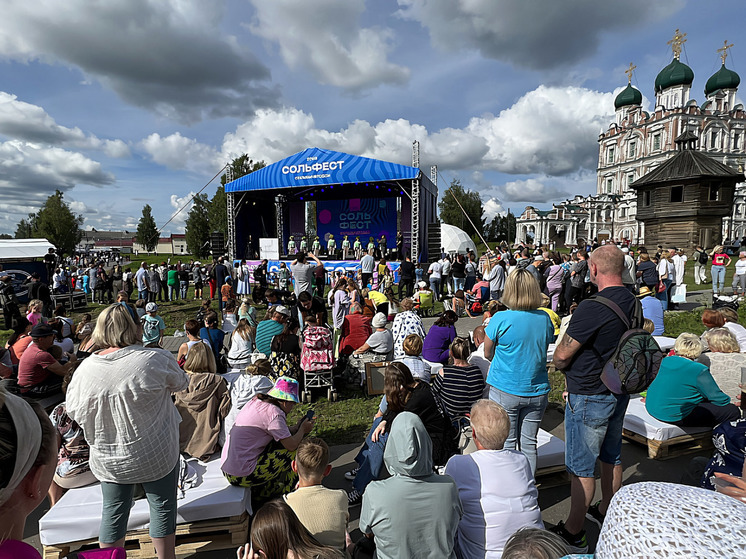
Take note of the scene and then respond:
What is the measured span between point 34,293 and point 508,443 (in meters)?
12.9

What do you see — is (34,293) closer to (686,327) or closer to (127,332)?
(127,332)

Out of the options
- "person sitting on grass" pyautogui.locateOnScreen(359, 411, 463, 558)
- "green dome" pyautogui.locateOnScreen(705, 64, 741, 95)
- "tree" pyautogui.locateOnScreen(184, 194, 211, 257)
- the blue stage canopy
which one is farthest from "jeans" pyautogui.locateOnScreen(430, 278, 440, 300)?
"green dome" pyautogui.locateOnScreen(705, 64, 741, 95)

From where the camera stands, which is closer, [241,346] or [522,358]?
[522,358]

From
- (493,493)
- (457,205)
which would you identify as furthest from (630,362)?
(457,205)

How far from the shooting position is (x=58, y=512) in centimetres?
268

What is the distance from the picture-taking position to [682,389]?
3.88 m

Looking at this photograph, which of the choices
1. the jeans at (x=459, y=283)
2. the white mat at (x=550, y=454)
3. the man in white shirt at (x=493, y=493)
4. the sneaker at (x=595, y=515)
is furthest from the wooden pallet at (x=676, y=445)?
the jeans at (x=459, y=283)

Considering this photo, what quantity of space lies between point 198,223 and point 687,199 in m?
39.2

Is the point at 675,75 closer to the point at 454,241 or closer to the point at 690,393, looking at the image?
the point at 454,241

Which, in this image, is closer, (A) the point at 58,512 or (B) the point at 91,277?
(A) the point at 58,512

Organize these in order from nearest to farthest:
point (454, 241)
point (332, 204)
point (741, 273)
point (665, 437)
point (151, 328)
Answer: point (665, 437), point (151, 328), point (741, 273), point (332, 204), point (454, 241)

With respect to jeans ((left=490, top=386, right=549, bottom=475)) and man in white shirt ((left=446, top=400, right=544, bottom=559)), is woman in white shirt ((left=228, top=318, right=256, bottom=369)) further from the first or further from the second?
man in white shirt ((left=446, top=400, right=544, bottom=559))

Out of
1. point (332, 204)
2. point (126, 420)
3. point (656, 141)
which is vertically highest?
point (656, 141)

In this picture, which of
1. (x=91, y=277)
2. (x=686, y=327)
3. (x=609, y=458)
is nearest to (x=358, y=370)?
(x=609, y=458)
